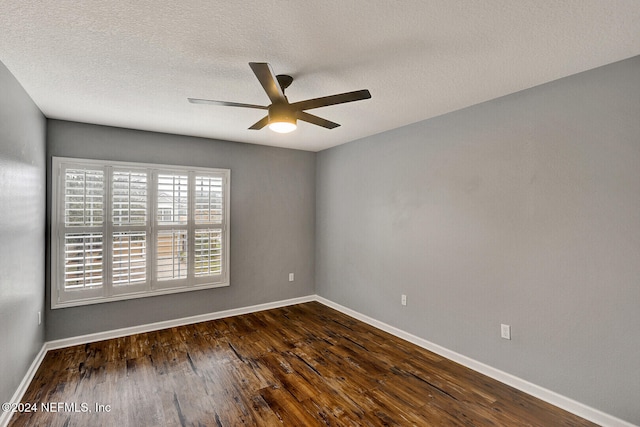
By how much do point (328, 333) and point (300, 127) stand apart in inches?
97.4

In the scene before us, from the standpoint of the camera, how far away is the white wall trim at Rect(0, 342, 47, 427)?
2.09m

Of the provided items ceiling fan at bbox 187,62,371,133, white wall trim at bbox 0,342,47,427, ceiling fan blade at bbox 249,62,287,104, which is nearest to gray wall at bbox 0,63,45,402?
white wall trim at bbox 0,342,47,427

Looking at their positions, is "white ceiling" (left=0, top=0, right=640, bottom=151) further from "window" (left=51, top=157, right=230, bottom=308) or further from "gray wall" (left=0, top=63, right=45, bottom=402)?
"window" (left=51, top=157, right=230, bottom=308)

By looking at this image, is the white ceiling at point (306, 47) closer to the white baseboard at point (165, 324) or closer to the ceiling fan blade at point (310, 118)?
the ceiling fan blade at point (310, 118)

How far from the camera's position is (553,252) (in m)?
2.39

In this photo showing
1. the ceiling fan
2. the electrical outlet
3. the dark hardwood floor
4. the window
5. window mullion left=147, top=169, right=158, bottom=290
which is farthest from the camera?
window mullion left=147, top=169, right=158, bottom=290

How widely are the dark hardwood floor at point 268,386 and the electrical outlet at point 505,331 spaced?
40cm

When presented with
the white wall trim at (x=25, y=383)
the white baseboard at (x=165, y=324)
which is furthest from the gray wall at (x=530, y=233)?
the white wall trim at (x=25, y=383)

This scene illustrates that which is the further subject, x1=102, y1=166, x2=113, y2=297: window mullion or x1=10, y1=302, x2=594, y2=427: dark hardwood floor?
x1=102, y1=166, x2=113, y2=297: window mullion

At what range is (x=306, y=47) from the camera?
6.31 ft

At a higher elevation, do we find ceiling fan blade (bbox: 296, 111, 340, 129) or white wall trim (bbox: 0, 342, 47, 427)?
ceiling fan blade (bbox: 296, 111, 340, 129)

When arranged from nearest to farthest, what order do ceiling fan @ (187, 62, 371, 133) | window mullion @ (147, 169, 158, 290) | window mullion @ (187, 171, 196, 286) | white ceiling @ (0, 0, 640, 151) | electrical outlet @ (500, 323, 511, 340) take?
white ceiling @ (0, 0, 640, 151), ceiling fan @ (187, 62, 371, 133), electrical outlet @ (500, 323, 511, 340), window mullion @ (147, 169, 158, 290), window mullion @ (187, 171, 196, 286)

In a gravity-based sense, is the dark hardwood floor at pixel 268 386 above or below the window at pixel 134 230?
below

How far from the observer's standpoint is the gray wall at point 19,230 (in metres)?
2.12
